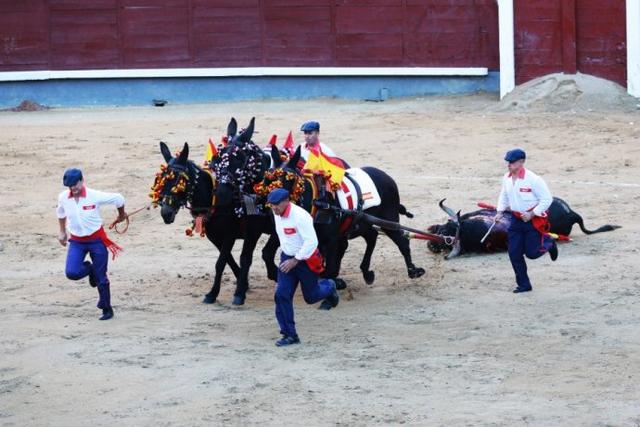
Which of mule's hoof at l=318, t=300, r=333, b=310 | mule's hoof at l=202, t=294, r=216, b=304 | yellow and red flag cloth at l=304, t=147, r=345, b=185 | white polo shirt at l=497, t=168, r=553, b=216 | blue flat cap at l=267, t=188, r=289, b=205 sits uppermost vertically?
yellow and red flag cloth at l=304, t=147, r=345, b=185

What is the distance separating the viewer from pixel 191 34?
24188 mm

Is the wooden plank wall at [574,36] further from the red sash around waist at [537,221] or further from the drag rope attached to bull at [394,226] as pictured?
the red sash around waist at [537,221]

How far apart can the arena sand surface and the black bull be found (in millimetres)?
191

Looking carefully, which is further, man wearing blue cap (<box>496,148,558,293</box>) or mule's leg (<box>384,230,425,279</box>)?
mule's leg (<box>384,230,425,279</box>)

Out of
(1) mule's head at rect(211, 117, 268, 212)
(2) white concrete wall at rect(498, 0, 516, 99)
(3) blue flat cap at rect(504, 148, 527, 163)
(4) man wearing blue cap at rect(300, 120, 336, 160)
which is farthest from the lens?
(2) white concrete wall at rect(498, 0, 516, 99)

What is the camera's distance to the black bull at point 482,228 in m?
13.7

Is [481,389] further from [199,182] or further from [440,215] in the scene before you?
[440,215]

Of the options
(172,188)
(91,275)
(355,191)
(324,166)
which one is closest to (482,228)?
(355,191)

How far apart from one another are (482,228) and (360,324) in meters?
2.74

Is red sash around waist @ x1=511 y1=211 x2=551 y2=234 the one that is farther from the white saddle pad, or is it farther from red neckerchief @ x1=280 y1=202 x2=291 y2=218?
red neckerchief @ x1=280 y1=202 x2=291 y2=218

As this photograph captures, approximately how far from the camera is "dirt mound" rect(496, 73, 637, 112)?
20.6 meters

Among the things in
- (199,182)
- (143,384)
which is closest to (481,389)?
(143,384)

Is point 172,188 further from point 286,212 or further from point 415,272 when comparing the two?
point 415,272

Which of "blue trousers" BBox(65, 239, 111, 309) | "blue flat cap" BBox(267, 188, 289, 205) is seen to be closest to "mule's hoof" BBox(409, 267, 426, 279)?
"blue flat cap" BBox(267, 188, 289, 205)
